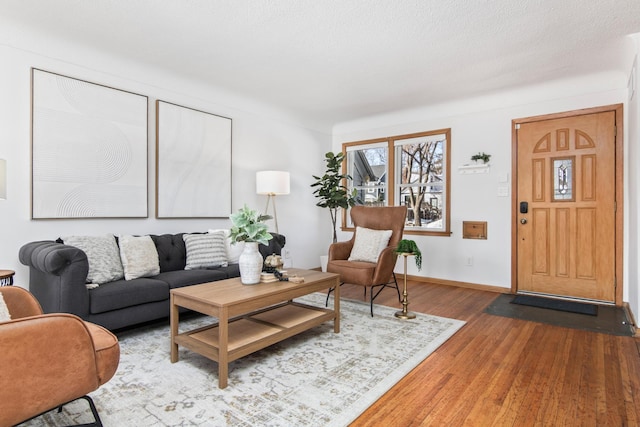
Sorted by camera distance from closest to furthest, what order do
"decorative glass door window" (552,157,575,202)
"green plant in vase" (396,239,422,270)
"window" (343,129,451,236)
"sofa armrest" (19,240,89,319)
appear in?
1. "sofa armrest" (19,240,89,319)
2. "green plant in vase" (396,239,422,270)
3. "decorative glass door window" (552,157,575,202)
4. "window" (343,129,451,236)

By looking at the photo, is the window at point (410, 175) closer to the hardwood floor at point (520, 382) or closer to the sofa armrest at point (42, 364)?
the hardwood floor at point (520, 382)

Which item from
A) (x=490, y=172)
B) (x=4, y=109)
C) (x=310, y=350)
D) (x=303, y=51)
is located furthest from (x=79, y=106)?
(x=490, y=172)

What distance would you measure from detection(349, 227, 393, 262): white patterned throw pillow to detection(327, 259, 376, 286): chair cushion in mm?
168

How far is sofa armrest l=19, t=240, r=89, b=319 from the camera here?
2.39 metres

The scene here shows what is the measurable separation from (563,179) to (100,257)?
4819 millimetres

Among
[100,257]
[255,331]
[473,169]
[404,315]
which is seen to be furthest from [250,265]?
[473,169]

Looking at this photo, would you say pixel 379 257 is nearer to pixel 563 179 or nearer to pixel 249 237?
pixel 249 237

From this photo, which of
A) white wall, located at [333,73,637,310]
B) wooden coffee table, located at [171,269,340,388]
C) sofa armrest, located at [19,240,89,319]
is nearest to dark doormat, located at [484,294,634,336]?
white wall, located at [333,73,637,310]

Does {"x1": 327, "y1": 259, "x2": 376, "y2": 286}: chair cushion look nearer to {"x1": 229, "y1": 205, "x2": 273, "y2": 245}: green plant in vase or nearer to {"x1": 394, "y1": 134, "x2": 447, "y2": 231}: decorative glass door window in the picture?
{"x1": 229, "y1": 205, "x2": 273, "y2": 245}: green plant in vase

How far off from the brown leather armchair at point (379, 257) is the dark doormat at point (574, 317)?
1.12 m

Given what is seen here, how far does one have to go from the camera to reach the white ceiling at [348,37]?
2609 millimetres

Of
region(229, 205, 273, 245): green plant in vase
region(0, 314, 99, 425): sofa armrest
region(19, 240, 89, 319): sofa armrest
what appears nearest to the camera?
region(0, 314, 99, 425): sofa armrest

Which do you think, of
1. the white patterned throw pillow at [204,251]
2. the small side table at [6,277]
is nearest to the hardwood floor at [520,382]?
the white patterned throw pillow at [204,251]

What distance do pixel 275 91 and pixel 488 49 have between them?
2429 mm
